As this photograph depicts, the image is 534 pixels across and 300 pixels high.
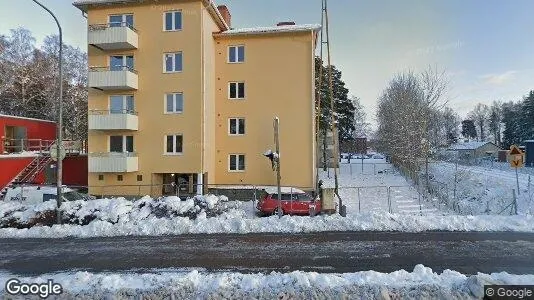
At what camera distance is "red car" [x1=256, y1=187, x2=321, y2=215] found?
48.8 feet

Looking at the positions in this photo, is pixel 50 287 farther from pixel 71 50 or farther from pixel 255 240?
pixel 71 50

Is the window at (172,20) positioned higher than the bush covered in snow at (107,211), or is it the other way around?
the window at (172,20)

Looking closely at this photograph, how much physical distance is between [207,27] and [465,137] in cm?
10282

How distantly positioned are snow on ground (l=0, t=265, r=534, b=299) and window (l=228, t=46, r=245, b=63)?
60.8 feet

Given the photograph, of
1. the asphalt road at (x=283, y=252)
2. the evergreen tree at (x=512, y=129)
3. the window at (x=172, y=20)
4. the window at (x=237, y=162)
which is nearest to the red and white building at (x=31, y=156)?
the window at (x=237, y=162)

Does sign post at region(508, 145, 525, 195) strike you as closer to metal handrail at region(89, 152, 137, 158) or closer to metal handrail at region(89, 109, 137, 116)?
metal handrail at region(89, 152, 137, 158)

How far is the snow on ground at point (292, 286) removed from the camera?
5477 millimetres

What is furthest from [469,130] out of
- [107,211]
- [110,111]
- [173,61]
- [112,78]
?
[107,211]

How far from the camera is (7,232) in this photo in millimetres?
10984

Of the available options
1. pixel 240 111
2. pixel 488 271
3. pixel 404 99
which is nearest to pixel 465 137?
pixel 404 99

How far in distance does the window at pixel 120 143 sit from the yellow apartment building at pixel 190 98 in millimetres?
57

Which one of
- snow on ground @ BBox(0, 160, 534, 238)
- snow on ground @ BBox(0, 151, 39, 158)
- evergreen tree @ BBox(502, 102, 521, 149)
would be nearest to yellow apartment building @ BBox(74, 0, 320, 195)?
snow on ground @ BBox(0, 151, 39, 158)

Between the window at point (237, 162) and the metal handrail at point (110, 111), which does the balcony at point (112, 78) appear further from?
the window at point (237, 162)

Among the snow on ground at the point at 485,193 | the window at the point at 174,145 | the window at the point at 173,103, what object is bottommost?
the snow on ground at the point at 485,193
